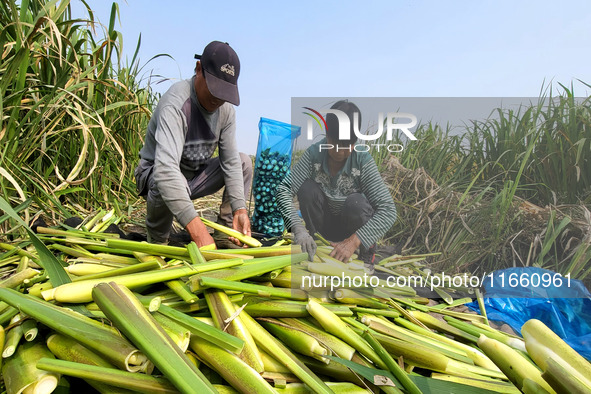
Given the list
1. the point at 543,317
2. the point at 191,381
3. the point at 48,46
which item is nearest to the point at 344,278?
the point at 191,381

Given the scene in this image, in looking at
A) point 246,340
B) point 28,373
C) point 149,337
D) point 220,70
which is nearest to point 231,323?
point 246,340

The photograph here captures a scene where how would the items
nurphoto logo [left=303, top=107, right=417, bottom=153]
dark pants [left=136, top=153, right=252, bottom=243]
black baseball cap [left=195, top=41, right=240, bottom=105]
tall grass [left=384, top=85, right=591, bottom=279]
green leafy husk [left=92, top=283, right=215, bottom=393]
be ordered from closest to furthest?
green leafy husk [left=92, top=283, right=215, bottom=393]
nurphoto logo [left=303, top=107, right=417, bottom=153]
tall grass [left=384, top=85, right=591, bottom=279]
black baseball cap [left=195, top=41, right=240, bottom=105]
dark pants [left=136, top=153, right=252, bottom=243]

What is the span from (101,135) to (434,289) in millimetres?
3177

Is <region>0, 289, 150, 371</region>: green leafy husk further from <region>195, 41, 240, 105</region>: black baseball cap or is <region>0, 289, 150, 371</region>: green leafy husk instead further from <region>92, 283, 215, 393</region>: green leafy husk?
<region>195, 41, 240, 105</region>: black baseball cap

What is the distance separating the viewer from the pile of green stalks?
36.4 inches

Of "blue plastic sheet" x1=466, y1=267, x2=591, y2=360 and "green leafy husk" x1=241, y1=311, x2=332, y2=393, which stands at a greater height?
"green leafy husk" x1=241, y1=311, x2=332, y2=393

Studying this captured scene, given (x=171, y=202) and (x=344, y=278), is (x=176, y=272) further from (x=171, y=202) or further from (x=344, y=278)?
(x=171, y=202)

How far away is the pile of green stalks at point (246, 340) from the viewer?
925 millimetres

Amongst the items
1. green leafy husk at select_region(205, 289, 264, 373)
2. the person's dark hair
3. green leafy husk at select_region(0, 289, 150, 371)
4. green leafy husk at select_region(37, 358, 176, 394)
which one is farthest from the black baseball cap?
green leafy husk at select_region(37, 358, 176, 394)

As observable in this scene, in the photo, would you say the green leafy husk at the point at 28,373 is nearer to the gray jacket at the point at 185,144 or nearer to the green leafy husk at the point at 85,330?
the green leafy husk at the point at 85,330

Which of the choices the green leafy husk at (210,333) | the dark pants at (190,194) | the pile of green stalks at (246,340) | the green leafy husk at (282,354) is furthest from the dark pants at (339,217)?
the dark pants at (190,194)

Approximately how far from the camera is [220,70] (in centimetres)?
267

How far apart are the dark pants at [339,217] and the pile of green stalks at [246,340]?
0.47ft

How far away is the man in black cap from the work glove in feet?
2.32
